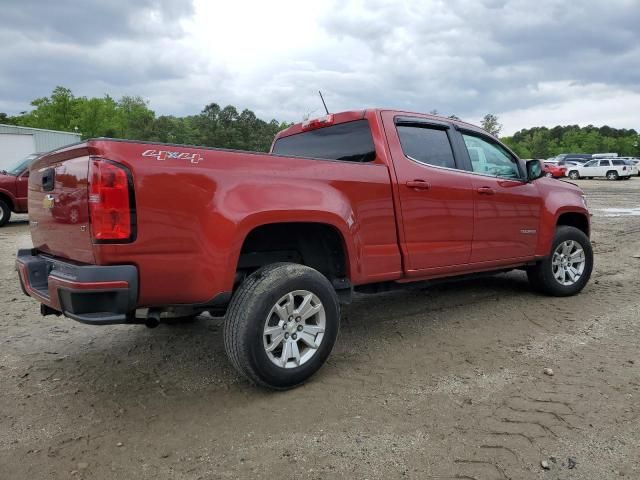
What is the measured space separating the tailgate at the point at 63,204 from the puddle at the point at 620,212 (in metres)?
14.3

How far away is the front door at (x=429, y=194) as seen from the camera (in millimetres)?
4068

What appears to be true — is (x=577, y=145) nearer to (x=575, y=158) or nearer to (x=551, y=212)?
(x=575, y=158)

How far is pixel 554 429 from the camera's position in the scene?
111 inches

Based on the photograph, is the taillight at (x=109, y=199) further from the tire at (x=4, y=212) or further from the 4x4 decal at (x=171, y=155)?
the tire at (x=4, y=212)

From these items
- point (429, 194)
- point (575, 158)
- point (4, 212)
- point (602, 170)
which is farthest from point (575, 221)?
point (575, 158)

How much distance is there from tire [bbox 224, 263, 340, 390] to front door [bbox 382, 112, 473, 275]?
1.00 meters

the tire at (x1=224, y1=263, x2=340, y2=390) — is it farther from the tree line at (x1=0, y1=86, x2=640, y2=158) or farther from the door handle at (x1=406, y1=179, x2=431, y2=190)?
the tree line at (x1=0, y1=86, x2=640, y2=158)

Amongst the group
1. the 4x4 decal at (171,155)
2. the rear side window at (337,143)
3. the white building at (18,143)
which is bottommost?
the 4x4 decal at (171,155)

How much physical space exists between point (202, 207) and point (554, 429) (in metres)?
2.34

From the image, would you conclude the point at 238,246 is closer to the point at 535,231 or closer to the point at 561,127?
the point at 535,231

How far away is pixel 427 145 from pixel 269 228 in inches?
68.9

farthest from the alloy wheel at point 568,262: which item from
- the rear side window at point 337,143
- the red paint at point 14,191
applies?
the red paint at point 14,191

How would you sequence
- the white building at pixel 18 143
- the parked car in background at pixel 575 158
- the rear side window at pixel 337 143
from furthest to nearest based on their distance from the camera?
the parked car in background at pixel 575 158
the white building at pixel 18 143
the rear side window at pixel 337 143

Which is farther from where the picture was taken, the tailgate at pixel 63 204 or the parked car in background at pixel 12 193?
the parked car in background at pixel 12 193
